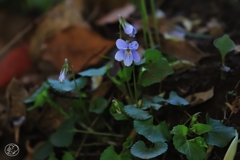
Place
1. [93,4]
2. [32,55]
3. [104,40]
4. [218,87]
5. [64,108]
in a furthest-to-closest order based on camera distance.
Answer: [93,4] < [32,55] < [104,40] < [64,108] < [218,87]

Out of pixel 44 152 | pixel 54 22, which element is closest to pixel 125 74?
pixel 44 152

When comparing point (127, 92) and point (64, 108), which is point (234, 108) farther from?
point (64, 108)

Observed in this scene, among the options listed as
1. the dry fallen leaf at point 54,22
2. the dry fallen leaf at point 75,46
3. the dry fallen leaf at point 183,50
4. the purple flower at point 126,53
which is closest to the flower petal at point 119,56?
the purple flower at point 126,53

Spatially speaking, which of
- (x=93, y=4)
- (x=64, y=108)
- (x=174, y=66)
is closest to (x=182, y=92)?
(x=174, y=66)

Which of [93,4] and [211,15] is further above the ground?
[93,4]

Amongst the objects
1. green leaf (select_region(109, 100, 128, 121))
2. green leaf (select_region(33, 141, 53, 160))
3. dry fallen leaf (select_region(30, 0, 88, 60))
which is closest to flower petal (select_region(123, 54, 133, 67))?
green leaf (select_region(109, 100, 128, 121))

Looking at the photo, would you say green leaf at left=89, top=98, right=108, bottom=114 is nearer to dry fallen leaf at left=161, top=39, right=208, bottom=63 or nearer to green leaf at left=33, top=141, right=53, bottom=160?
green leaf at left=33, top=141, right=53, bottom=160
